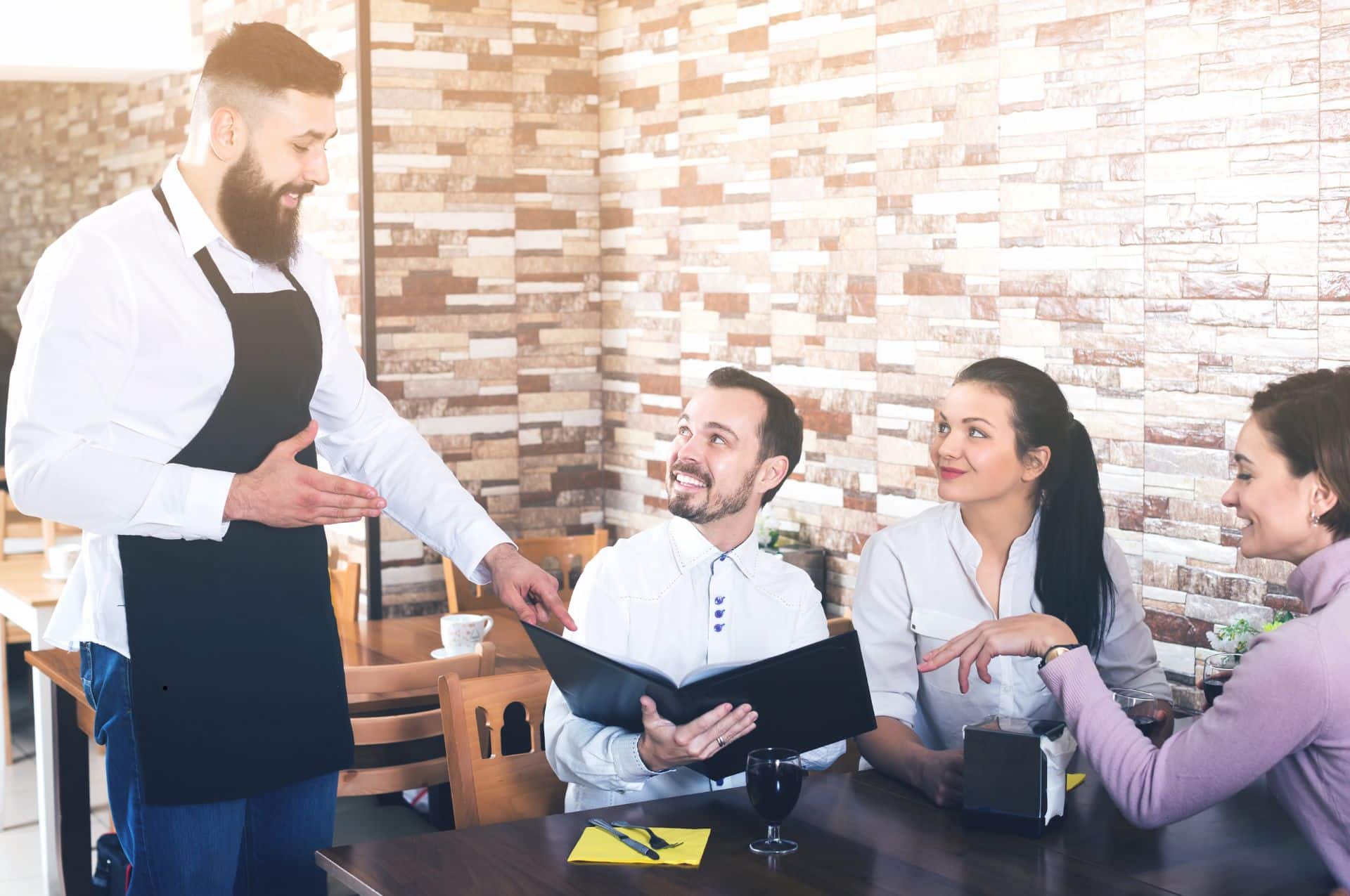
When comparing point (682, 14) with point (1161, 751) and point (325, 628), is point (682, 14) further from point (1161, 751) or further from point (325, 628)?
point (1161, 751)

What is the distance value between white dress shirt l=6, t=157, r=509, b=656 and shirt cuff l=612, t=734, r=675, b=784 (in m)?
0.63

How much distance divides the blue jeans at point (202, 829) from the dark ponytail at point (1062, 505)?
124cm

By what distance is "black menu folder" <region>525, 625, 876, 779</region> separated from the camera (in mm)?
1810

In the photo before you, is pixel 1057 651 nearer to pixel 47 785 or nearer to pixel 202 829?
pixel 202 829

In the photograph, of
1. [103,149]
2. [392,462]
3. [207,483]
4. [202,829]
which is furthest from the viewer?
[103,149]

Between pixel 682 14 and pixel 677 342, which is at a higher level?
pixel 682 14

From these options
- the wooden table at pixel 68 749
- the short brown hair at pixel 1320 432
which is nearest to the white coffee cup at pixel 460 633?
the wooden table at pixel 68 749

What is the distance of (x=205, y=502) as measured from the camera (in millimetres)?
1853

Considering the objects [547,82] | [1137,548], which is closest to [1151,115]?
[1137,548]

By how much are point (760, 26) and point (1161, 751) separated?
2.66 metres

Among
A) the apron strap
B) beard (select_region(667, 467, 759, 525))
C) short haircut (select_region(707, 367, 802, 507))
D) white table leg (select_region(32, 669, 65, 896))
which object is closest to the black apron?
the apron strap

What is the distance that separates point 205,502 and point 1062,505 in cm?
143

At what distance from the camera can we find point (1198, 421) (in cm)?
280

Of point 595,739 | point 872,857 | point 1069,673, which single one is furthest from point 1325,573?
point 595,739
